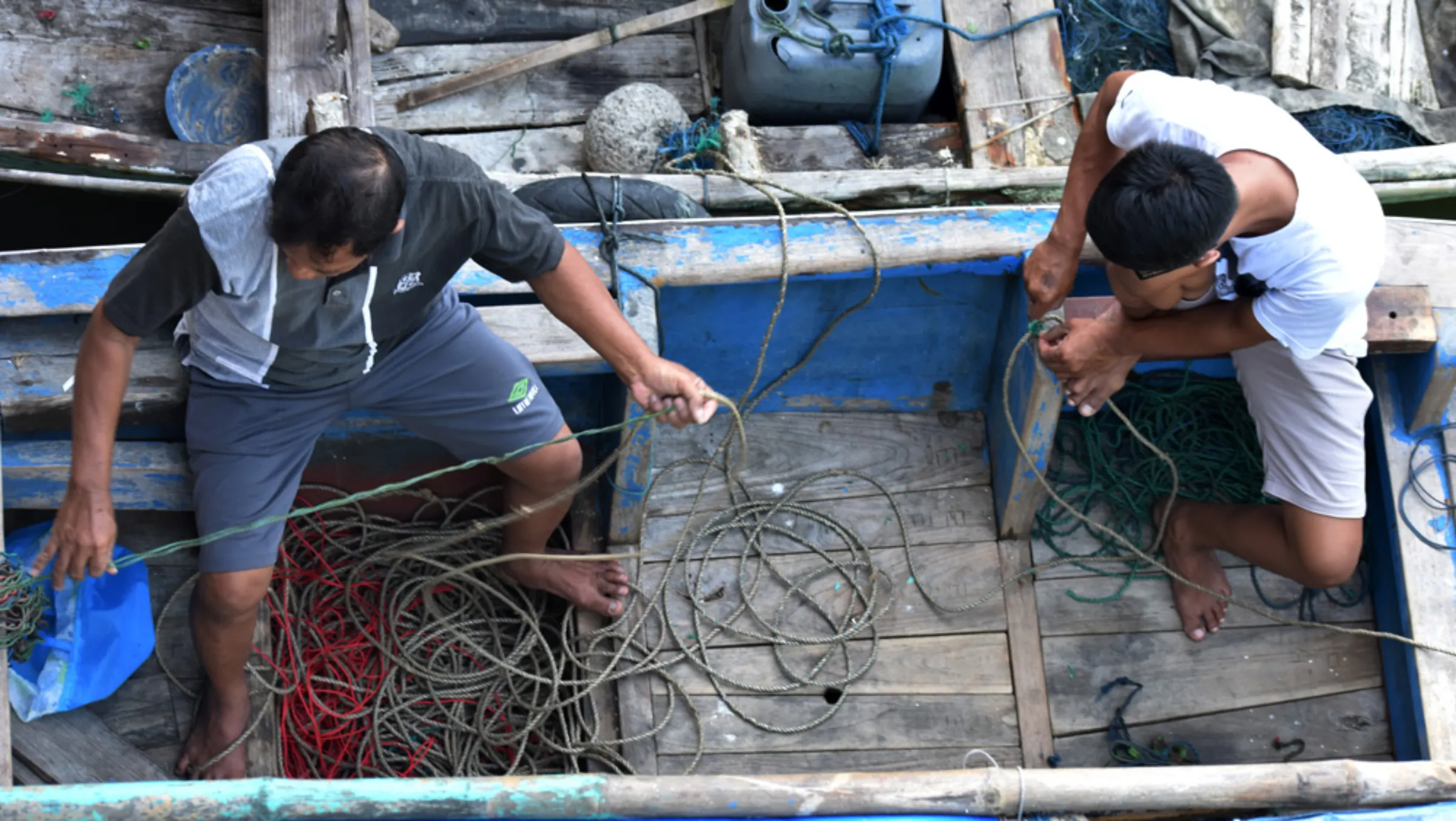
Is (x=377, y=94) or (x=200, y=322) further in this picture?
(x=377, y=94)

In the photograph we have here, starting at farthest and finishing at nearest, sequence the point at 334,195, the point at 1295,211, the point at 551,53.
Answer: the point at 551,53 < the point at 1295,211 < the point at 334,195

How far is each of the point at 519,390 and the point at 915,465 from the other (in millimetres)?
1177

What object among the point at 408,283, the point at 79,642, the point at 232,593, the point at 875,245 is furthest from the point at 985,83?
the point at 79,642

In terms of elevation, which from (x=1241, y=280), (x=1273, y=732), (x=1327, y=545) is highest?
(x=1241, y=280)

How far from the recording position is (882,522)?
3.31m

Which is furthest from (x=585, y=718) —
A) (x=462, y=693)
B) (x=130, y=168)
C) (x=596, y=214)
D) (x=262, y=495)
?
(x=130, y=168)

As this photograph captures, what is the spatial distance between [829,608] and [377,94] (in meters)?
2.05

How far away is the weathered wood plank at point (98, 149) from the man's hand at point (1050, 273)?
6.92 feet

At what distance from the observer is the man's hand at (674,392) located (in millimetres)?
2406

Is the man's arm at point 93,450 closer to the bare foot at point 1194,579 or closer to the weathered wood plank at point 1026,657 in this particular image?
the weathered wood plank at point 1026,657

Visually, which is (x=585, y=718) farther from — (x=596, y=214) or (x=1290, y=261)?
(x=1290, y=261)

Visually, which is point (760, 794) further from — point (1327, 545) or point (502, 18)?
point (502, 18)

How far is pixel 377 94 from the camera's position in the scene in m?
3.80

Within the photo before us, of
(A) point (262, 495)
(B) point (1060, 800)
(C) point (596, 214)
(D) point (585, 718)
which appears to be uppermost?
(C) point (596, 214)
